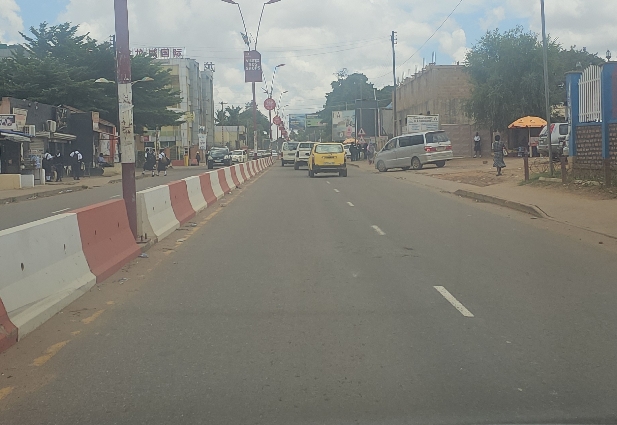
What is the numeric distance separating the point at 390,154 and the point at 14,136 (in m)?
20.2

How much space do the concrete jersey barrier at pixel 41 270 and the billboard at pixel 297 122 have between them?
159249 mm

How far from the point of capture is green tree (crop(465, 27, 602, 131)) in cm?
4916

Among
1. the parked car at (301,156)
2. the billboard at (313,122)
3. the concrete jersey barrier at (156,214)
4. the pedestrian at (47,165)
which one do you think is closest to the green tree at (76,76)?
Answer: the pedestrian at (47,165)

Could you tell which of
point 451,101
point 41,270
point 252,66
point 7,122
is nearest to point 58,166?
point 7,122

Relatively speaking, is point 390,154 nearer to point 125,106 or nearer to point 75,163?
point 75,163

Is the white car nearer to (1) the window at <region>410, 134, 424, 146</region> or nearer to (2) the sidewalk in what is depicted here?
(1) the window at <region>410, 134, 424, 146</region>

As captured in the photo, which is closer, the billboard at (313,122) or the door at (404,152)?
the door at (404,152)

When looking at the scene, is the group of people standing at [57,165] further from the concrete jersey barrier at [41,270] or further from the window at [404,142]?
the concrete jersey barrier at [41,270]

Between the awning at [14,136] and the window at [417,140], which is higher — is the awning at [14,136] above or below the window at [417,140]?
above

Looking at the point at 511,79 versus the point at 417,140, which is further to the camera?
the point at 511,79

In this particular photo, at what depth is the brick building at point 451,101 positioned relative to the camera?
182 ft

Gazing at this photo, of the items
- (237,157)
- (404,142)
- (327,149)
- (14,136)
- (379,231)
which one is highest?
(14,136)

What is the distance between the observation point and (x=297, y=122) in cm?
17138

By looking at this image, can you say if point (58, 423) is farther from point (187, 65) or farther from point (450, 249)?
point (187, 65)
